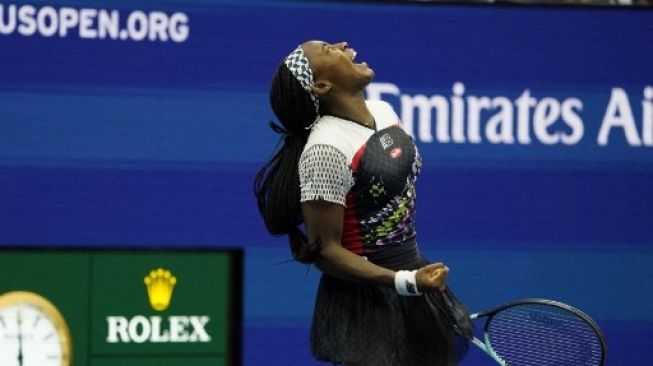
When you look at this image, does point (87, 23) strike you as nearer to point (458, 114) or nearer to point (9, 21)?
point (9, 21)

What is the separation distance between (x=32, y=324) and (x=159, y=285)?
0.46 m

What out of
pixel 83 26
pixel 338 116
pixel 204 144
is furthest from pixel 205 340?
pixel 338 116

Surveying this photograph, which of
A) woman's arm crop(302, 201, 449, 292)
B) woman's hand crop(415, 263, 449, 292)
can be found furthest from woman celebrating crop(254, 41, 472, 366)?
woman's hand crop(415, 263, 449, 292)

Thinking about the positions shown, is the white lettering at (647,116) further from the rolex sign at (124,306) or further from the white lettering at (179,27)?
the white lettering at (179,27)

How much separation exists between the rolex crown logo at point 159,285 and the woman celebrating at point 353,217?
142cm

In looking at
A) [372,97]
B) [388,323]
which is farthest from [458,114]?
[388,323]

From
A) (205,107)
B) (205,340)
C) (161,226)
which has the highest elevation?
(205,107)

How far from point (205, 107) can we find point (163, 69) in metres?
0.20

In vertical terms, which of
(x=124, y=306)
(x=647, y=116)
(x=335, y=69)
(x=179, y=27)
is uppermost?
(x=179, y=27)

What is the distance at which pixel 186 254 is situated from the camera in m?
6.34

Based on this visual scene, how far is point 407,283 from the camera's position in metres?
4.71

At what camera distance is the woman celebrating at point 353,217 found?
4.80 m

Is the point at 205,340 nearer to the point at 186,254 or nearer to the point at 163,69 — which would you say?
the point at 186,254

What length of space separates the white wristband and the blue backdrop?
173cm
